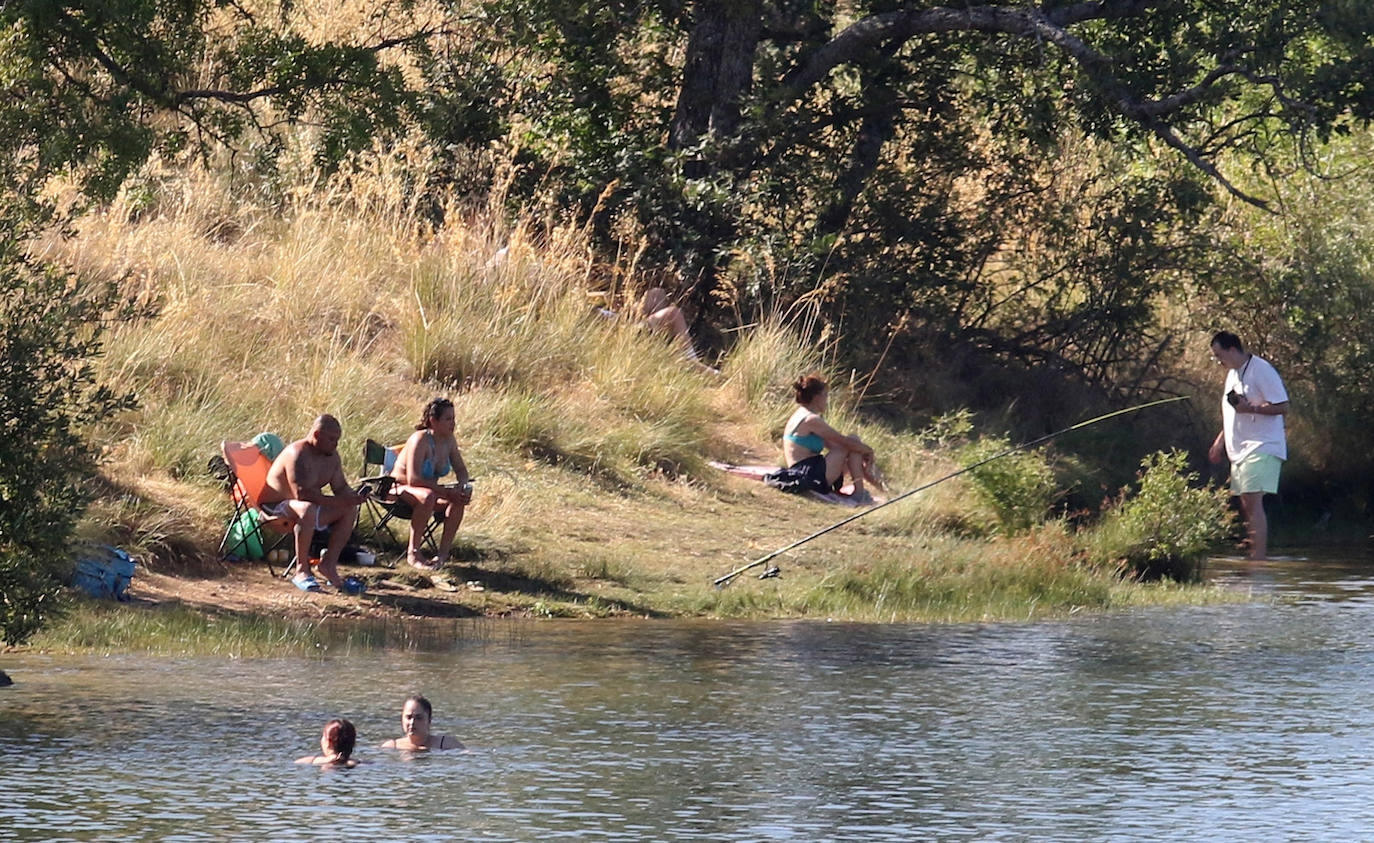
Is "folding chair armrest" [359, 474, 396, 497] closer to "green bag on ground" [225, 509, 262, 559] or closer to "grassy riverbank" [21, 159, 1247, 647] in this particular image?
"grassy riverbank" [21, 159, 1247, 647]

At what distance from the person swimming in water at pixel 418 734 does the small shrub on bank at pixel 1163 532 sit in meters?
8.34

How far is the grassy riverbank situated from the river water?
123 centimetres

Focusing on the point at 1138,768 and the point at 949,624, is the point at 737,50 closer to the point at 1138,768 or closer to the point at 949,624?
the point at 949,624

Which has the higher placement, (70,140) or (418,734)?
(70,140)

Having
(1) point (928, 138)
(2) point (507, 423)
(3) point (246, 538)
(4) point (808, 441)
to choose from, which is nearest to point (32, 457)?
(3) point (246, 538)

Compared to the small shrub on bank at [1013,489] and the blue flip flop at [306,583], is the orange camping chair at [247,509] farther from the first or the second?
the small shrub on bank at [1013,489]

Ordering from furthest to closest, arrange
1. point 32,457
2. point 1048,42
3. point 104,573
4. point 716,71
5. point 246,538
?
point 716,71, point 1048,42, point 246,538, point 104,573, point 32,457

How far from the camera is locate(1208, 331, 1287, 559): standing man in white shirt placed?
1803 centimetres

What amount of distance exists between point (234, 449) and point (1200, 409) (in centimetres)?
1287

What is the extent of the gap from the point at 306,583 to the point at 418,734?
4.54 metres

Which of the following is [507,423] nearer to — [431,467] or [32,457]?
[431,467]

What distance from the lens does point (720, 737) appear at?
10.2 meters

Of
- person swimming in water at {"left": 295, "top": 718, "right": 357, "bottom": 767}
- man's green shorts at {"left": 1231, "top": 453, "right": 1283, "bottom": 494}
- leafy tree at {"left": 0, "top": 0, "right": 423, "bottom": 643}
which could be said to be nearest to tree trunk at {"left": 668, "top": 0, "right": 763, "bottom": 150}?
leafy tree at {"left": 0, "top": 0, "right": 423, "bottom": 643}

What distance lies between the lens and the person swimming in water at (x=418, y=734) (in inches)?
374
